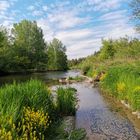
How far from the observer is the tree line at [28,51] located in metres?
66.1

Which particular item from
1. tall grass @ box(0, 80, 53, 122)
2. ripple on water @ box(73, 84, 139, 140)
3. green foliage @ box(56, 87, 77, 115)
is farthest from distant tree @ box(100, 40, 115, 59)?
tall grass @ box(0, 80, 53, 122)

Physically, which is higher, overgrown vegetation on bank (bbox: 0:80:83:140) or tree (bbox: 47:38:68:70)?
tree (bbox: 47:38:68:70)

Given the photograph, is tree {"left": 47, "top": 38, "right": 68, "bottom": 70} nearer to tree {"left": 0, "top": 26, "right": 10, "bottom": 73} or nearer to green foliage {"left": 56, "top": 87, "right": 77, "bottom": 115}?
tree {"left": 0, "top": 26, "right": 10, "bottom": 73}

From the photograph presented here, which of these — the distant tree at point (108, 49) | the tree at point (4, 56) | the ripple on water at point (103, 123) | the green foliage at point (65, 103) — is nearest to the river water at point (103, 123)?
the ripple on water at point (103, 123)

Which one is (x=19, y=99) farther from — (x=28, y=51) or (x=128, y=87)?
(x=28, y=51)

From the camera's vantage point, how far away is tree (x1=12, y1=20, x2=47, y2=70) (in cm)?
7701

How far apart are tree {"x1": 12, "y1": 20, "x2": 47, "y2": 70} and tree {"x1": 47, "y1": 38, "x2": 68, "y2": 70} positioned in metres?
2.66

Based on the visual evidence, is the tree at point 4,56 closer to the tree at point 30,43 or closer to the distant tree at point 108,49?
the tree at point 30,43

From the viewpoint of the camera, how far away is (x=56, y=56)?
8800 centimetres

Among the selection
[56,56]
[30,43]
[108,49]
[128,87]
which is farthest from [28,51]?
[128,87]

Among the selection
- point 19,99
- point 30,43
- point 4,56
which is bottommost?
point 19,99

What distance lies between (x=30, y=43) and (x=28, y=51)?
2.69 meters

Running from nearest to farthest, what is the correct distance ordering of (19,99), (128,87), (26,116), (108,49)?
1. (26,116)
2. (19,99)
3. (128,87)
4. (108,49)

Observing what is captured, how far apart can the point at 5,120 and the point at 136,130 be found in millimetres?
5133
